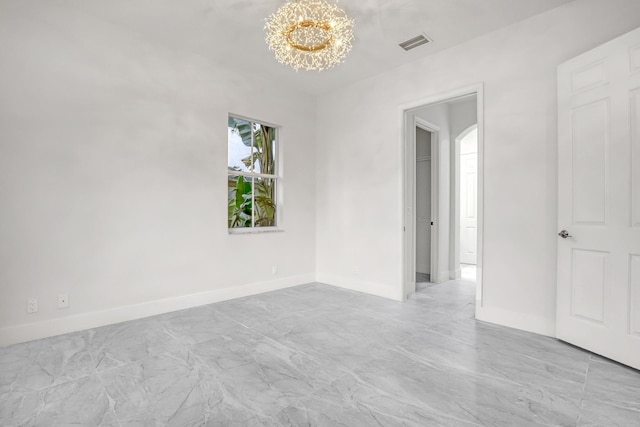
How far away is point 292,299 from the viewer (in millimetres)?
4031

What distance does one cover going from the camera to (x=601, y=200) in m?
2.46

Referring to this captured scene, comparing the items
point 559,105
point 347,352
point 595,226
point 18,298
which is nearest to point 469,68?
point 559,105

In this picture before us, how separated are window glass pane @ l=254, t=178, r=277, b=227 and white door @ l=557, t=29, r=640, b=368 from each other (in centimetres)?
336

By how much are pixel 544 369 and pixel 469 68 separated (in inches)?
114

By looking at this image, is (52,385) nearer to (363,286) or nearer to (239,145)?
(239,145)

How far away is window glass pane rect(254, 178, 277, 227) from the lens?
4.54 meters

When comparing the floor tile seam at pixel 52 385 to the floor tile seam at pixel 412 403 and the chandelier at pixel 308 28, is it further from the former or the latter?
the chandelier at pixel 308 28

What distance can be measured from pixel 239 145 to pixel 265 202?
0.87 meters

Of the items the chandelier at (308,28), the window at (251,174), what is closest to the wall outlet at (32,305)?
the window at (251,174)

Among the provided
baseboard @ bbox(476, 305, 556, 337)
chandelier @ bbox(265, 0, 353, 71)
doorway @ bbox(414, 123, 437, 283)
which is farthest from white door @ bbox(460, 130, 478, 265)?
chandelier @ bbox(265, 0, 353, 71)

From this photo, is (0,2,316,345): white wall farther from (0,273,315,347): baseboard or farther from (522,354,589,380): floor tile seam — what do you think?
(522,354,589,380): floor tile seam

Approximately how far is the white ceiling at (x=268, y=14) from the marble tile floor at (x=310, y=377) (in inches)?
114

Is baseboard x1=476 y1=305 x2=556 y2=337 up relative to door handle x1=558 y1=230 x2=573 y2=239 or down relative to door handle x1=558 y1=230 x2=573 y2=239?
down

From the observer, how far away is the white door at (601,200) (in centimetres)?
227
